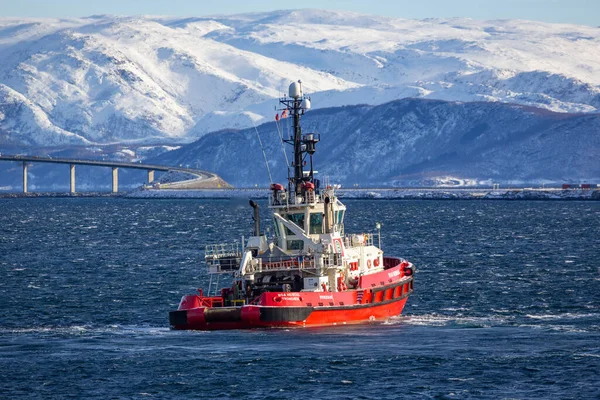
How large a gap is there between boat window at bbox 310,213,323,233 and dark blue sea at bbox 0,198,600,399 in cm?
505

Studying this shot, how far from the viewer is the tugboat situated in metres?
56.8

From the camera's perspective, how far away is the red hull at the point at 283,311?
56.5 metres

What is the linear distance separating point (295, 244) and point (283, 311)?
15.5ft

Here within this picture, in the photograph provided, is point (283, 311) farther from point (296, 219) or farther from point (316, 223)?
point (316, 223)

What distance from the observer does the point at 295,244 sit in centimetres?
6038

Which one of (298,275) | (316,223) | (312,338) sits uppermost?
(316,223)

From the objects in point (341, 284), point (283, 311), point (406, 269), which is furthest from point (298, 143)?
point (406, 269)

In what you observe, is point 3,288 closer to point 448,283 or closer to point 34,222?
point 448,283

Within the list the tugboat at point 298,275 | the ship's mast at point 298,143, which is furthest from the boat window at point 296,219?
the ship's mast at point 298,143

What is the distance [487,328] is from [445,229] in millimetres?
71803

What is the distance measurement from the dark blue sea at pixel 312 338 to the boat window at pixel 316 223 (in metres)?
5.05

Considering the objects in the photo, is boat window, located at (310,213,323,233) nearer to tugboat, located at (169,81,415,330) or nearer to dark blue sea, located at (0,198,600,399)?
tugboat, located at (169,81,415,330)

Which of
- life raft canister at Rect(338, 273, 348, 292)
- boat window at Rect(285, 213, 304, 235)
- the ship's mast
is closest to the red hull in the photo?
life raft canister at Rect(338, 273, 348, 292)

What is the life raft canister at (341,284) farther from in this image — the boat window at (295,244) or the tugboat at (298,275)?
the boat window at (295,244)
